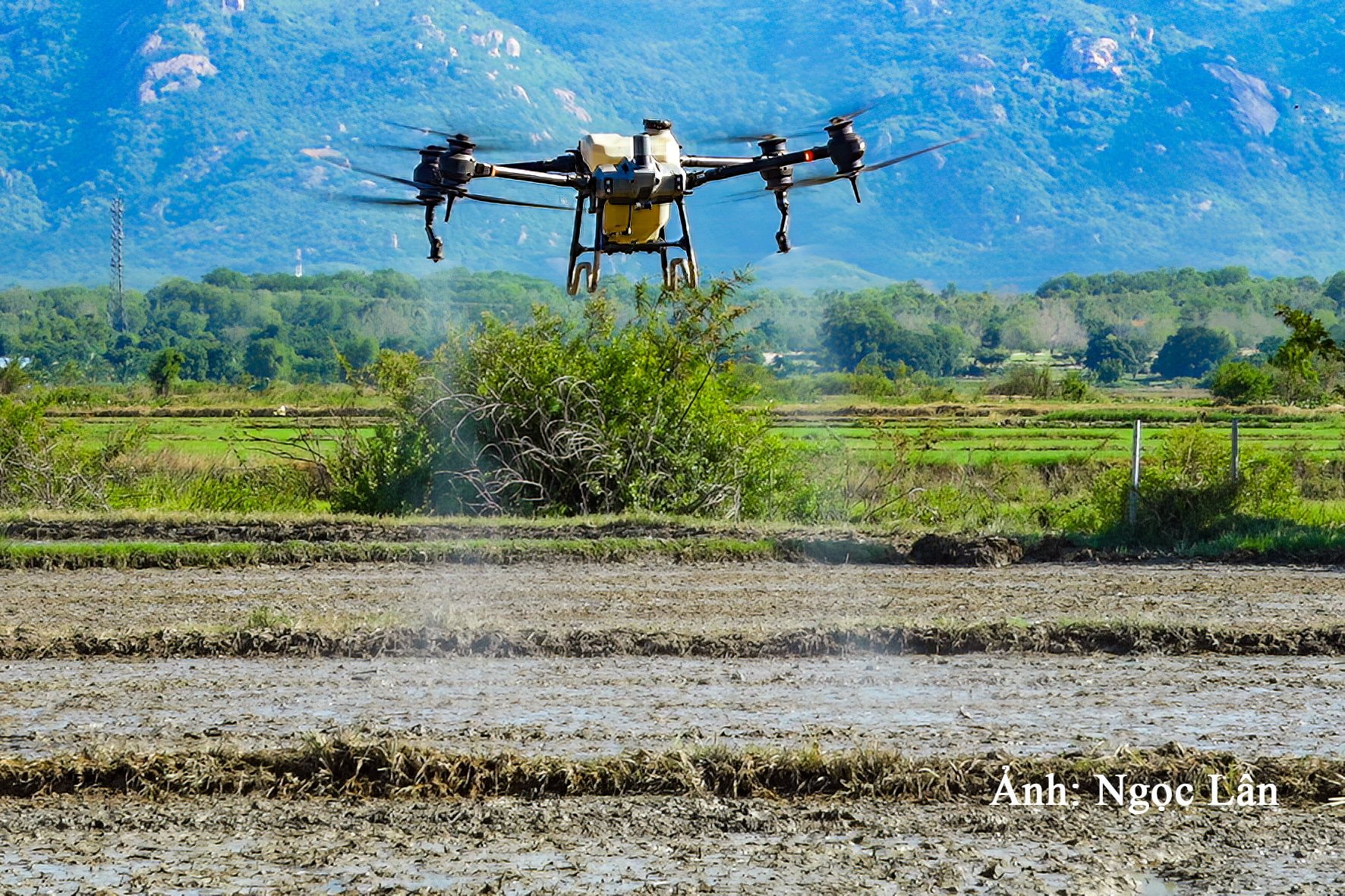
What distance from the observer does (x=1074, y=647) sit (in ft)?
41.9

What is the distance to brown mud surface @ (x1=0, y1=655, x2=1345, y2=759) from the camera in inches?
382

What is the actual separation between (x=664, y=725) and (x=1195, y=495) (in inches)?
486

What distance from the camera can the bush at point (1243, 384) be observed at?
54812 mm

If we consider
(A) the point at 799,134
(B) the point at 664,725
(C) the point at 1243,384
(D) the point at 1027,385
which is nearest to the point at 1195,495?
(A) the point at 799,134

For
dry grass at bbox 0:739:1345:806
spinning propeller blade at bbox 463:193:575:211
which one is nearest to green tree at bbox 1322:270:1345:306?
spinning propeller blade at bbox 463:193:575:211

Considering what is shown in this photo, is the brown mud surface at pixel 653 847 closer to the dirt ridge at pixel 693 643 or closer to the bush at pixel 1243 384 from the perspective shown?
the dirt ridge at pixel 693 643

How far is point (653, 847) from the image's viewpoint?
309 inches

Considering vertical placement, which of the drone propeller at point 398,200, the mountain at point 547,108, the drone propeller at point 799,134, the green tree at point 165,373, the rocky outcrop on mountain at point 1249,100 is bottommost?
the green tree at point 165,373

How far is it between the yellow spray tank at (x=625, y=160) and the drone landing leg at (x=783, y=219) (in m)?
1.14

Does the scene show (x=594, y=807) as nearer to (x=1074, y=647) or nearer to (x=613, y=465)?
(x=1074, y=647)

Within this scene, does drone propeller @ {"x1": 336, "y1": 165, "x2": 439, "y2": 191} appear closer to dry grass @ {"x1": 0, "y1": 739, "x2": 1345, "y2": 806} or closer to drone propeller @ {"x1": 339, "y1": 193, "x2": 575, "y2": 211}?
drone propeller @ {"x1": 339, "y1": 193, "x2": 575, "y2": 211}

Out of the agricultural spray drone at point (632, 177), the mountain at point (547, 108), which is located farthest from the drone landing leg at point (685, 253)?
the mountain at point (547, 108)

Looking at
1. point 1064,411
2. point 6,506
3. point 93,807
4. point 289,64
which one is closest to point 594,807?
point 93,807

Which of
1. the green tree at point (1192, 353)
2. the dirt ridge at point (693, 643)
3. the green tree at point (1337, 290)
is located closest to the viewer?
the dirt ridge at point (693, 643)
